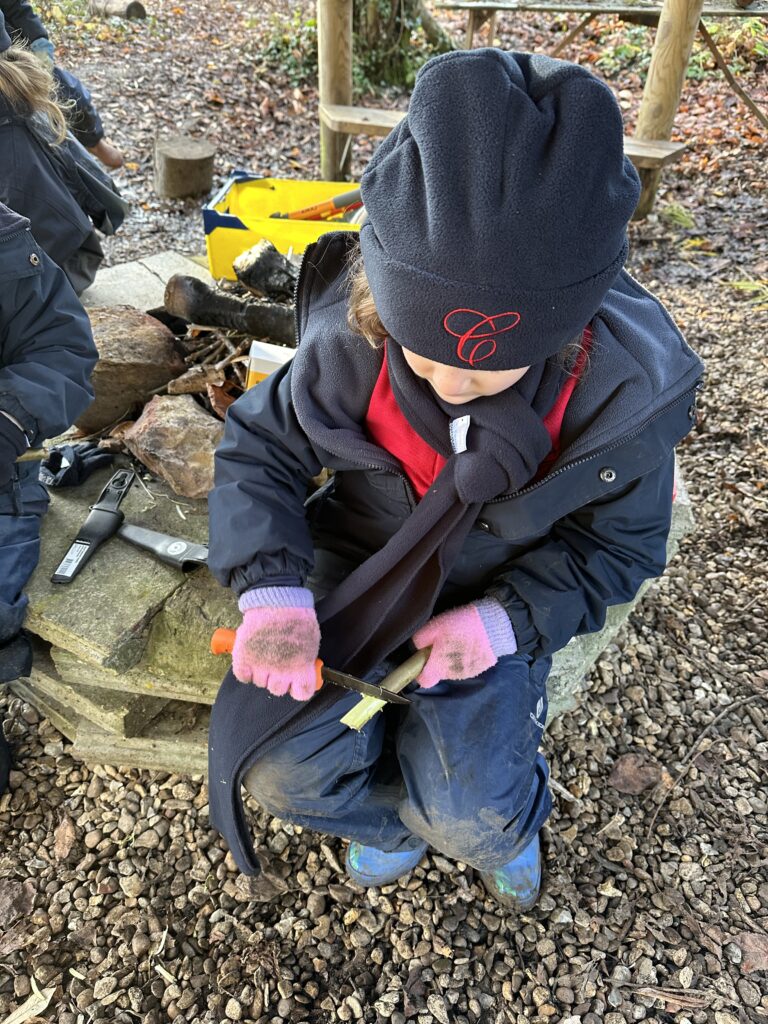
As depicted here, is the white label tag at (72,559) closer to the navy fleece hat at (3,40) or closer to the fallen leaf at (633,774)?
the navy fleece hat at (3,40)

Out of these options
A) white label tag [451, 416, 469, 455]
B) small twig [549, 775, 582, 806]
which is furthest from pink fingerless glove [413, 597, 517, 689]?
small twig [549, 775, 582, 806]

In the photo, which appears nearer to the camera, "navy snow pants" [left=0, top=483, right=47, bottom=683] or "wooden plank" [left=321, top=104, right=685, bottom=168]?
"navy snow pants" [left=0, top=483, right=47, bottom=683]

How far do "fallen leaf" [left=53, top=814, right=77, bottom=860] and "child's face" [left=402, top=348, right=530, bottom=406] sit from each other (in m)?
1.65

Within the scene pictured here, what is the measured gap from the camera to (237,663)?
168 cm

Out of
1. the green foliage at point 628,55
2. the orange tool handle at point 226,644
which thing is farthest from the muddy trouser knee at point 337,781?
the green foliage at point 628,55

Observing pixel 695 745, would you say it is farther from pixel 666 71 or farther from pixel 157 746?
pixel 666 71

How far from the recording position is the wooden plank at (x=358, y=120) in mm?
4598

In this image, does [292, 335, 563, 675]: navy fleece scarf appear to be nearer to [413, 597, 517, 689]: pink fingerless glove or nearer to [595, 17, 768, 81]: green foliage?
[413, 597, 517, 689]: pink fingerless glove

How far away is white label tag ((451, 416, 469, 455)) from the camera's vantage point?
5.09 feet

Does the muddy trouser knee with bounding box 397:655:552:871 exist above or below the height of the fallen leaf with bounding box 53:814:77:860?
above

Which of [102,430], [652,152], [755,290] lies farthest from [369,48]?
[102,430]

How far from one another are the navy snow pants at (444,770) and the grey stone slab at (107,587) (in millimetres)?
523

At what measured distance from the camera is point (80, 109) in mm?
3256

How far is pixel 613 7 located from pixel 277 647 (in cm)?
519
